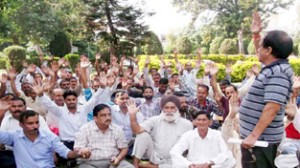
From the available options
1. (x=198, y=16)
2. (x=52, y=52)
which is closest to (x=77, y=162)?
(x=52, y=52)

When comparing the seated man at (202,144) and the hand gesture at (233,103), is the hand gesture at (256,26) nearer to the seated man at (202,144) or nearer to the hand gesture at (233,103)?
the hand gesture at (233,103)

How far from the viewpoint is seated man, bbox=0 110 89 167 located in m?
4.04

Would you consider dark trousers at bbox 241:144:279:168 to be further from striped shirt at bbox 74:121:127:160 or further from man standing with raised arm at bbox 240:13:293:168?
striped shirt at bbox 74:121:127:160

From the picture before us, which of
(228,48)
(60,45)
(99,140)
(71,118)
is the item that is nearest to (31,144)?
(99,140)

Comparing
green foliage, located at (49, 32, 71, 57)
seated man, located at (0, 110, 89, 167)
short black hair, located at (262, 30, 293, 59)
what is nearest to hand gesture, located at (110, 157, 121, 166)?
seated man, located at (0, 110, 89, 167)

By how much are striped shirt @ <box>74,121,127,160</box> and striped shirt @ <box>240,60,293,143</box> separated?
2.12 meters

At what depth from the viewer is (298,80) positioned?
11.5 feet

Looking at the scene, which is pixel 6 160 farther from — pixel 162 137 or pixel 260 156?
pixel 260 156

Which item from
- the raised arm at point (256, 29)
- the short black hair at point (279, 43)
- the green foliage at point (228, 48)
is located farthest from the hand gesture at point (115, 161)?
the green foliage at point (228, 48)

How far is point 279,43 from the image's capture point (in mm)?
2619

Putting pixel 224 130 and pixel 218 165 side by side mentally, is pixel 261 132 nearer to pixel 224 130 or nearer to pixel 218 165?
pixel 218 165

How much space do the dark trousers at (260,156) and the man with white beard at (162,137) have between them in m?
2.02

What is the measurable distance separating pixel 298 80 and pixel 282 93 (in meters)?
1.00

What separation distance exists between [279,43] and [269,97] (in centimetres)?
36
